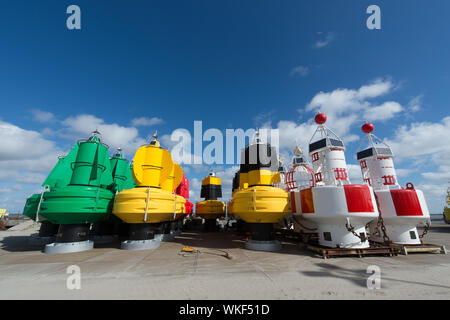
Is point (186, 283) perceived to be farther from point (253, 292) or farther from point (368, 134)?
point (368, 134)

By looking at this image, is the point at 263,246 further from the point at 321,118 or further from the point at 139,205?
the point at 321,118

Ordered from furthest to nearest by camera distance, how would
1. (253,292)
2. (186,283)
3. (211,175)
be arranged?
(211,175)
(186,283)
(253,292)

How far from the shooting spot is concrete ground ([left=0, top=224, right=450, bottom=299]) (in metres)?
4.98

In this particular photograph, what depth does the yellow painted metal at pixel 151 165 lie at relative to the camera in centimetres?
A: 1208

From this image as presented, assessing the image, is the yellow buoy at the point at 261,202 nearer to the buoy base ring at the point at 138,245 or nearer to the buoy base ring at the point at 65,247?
the buoy base ring at the point at 138,245

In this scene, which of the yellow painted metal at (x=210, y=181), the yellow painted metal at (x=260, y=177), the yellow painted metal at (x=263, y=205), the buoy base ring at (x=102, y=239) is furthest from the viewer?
the yellow painted metal at (x=210, y=181)

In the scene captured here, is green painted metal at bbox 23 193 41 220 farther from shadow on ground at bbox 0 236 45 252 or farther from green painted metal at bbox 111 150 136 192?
green painted metal at bbox 111 150 136 192

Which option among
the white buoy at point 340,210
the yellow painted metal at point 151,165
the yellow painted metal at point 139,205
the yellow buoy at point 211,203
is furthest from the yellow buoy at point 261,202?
the yellow buoy at point 211,203

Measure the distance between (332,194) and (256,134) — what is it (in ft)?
21.5

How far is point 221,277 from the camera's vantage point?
20.8 ft

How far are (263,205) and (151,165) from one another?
7.94 metres

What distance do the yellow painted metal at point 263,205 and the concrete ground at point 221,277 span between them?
241cm

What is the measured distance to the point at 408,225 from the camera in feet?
37.5

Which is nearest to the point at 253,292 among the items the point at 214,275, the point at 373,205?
the point at 214,275
